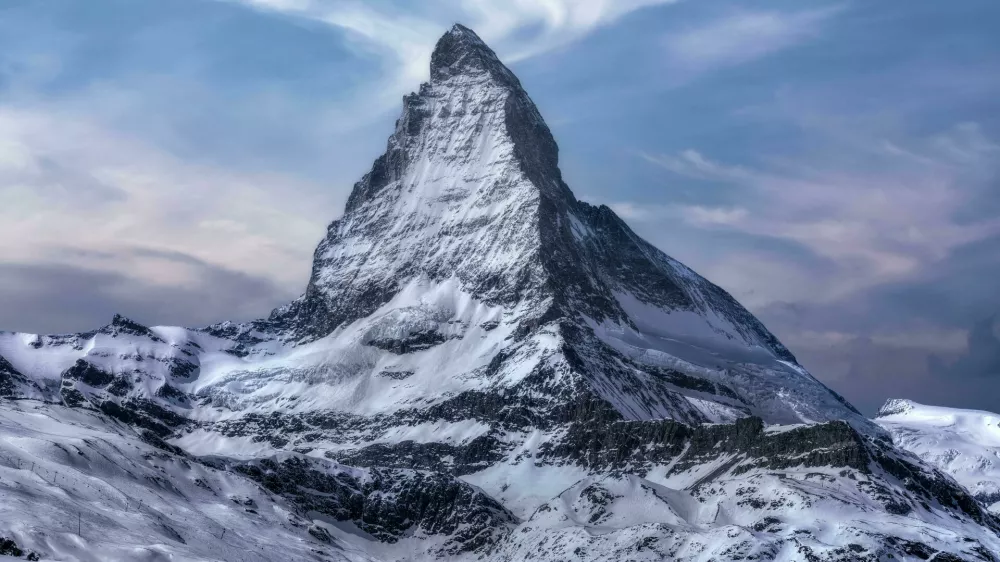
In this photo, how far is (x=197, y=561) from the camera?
196 metres

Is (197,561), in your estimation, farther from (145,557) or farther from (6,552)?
(6,552)

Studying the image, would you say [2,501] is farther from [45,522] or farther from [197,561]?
[197,561]

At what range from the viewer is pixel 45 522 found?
632 ft

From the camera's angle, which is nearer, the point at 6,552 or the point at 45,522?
the point at 6,552

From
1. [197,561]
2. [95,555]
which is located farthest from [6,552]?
[197,561]

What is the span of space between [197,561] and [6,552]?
34.8 m

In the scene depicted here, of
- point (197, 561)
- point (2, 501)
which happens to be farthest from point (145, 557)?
point (2, 501)

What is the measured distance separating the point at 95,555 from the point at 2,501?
66.9 feet

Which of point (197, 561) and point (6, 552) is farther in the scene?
point (197, 561)

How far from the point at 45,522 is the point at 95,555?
1199cm

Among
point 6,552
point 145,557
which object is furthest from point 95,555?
point 6,552

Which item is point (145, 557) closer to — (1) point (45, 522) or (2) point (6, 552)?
(1) point (45, 522)

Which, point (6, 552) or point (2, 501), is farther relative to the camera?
point (2, 501)

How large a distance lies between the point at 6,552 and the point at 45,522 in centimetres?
2630
